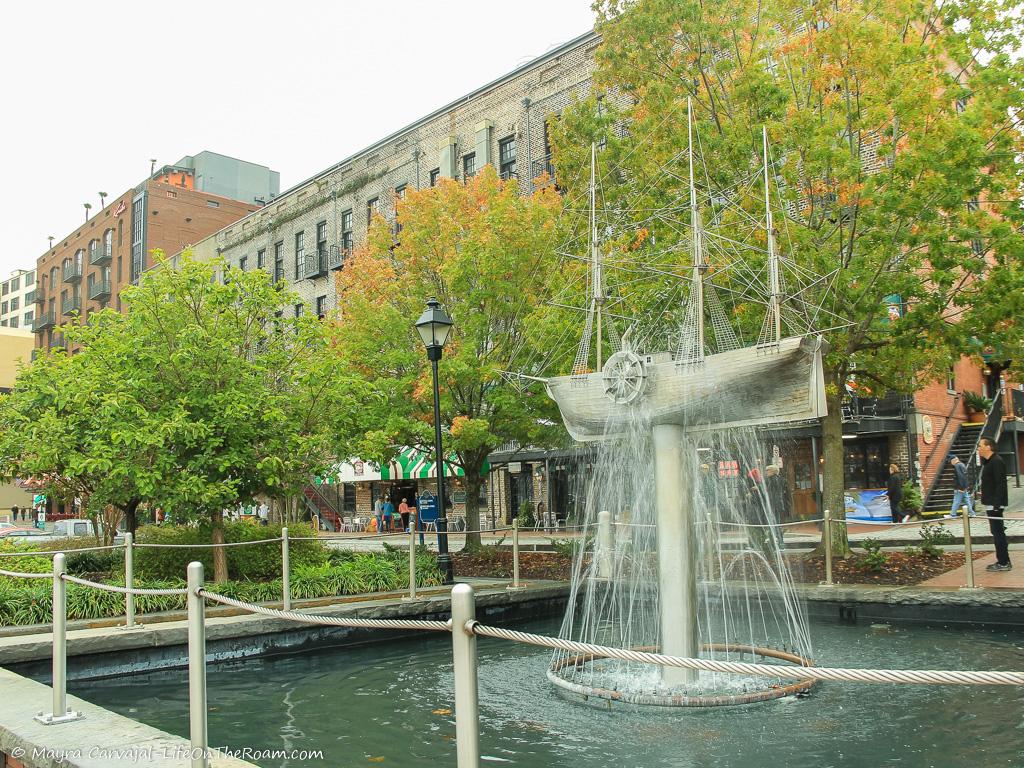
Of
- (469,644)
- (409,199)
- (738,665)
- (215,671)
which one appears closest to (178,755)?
(469,644)

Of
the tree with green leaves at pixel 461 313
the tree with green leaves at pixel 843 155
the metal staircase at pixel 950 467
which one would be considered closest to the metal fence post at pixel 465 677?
the tree with green leaves at pixel 843 155

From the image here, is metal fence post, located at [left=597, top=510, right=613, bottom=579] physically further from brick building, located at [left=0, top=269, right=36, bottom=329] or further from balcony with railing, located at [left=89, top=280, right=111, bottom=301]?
brick building, located at [left=0, top=269, right=36, bottom=329]

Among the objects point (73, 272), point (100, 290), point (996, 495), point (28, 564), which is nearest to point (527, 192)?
point (28, 564)

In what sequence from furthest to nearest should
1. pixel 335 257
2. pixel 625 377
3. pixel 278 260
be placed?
pixel 278 260 → pixel 335 257 → pixel 625 377

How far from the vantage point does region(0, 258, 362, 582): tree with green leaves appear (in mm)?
12789

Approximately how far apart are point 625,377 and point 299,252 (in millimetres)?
38749

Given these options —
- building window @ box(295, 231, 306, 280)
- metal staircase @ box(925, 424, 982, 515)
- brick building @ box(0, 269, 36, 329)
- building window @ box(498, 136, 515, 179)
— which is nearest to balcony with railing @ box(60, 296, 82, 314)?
building window @ box(295, 231, 306, 280)

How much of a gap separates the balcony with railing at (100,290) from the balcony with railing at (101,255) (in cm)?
145

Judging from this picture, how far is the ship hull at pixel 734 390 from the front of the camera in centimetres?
783

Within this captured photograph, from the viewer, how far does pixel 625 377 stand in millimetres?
8469

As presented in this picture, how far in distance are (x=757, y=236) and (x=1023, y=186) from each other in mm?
4298

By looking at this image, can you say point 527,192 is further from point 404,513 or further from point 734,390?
point 734,390

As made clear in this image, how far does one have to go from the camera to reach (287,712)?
8383 millimetres

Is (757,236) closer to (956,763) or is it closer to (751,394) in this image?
(751,394)
